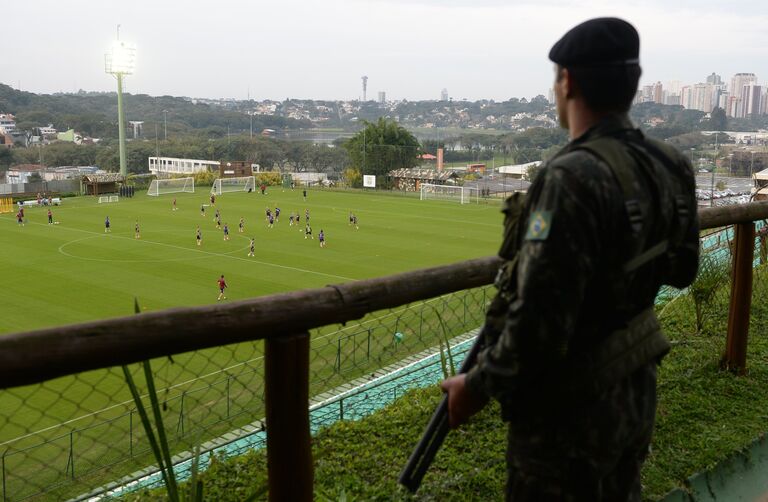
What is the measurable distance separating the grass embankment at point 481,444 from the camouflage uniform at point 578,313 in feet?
3.33

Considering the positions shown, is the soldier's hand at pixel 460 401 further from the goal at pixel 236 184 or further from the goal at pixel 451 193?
the goal at pixel 236 184

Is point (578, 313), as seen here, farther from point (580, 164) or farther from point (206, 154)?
point (206, 154)

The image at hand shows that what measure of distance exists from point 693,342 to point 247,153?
335 ft

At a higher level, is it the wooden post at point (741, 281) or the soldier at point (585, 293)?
the soldier at point (585, 293)

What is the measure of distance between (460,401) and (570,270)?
463 millimetres

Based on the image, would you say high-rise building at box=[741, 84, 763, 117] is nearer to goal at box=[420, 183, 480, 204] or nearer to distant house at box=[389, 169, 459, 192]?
distant house at box=[389, 169, 459, 192]

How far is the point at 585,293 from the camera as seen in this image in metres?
1.81

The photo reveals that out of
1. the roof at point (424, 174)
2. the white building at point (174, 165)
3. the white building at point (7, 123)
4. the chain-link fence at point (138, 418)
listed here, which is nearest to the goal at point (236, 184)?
the roof at point (424, 174)

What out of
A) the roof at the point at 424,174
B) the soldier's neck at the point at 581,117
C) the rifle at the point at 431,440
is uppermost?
the soldier's neck at the point at 581,117

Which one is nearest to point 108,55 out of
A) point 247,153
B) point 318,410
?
point 247,153

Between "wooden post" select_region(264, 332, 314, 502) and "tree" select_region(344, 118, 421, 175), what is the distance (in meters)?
71.0

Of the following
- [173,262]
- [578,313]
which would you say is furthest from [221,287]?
[578,313]

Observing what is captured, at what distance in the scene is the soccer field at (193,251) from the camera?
78.8 ft

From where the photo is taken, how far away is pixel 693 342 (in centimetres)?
527
